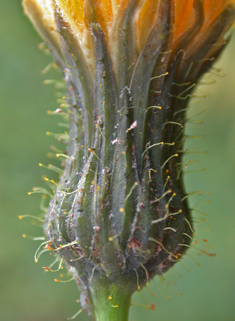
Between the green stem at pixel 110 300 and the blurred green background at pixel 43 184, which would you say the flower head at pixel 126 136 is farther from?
the blurred green background at pixel 43 184

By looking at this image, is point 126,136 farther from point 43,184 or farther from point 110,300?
point 43,184

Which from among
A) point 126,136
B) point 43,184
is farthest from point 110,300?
point 43,184

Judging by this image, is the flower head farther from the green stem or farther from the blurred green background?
the blurred green background

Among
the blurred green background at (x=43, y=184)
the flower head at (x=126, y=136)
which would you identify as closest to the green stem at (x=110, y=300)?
the flower head at (x=126, y=136)

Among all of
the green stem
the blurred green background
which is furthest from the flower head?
the blurred green background

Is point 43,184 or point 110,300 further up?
point 43,184

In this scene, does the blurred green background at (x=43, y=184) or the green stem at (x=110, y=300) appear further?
the blurred green background at (x=43, y=184)

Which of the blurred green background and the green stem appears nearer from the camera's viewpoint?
the green stem
